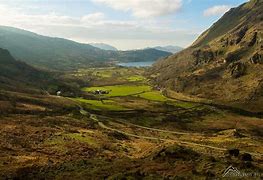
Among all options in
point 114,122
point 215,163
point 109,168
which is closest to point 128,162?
point 109,168

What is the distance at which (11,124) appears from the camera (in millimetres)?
116188

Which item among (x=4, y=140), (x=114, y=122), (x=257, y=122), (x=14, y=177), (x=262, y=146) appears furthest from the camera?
(x=257, y=122)

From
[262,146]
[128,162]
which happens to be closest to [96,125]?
[262,146]

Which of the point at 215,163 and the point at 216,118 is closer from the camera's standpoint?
the point at 215,163

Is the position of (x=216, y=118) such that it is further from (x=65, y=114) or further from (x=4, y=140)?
(x=4, y=140)

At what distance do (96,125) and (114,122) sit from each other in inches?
595

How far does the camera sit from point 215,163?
6091 centimetres

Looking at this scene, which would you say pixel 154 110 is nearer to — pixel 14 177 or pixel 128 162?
pixel 128 162

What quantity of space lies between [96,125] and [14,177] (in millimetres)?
77662

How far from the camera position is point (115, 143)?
101875 mm

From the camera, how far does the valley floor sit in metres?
59.9

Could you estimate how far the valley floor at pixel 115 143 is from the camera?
59938 mm

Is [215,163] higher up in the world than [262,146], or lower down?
higher up

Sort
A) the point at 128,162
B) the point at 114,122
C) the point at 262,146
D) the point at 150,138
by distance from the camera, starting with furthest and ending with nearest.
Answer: the point at 114,122, the point at 150,138, the point at 262,146, the point at 128,162
